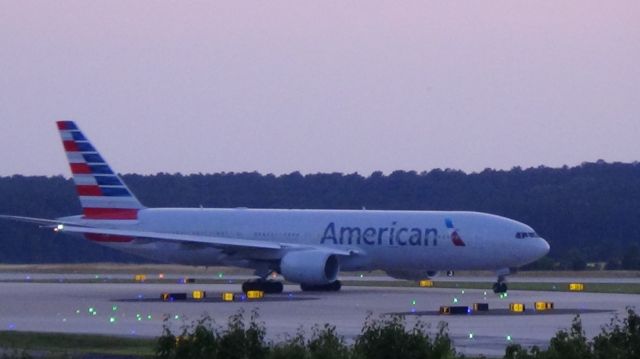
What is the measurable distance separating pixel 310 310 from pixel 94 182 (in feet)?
62.5

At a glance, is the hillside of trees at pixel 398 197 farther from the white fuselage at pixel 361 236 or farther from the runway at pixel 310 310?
the runway at pixel 310 310

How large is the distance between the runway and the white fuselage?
112cm

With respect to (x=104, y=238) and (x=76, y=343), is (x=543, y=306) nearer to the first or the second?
(x=76, y=343)

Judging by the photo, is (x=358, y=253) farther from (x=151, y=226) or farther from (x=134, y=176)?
(x=134, y=176)

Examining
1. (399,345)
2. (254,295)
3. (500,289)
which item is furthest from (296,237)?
(399,345)

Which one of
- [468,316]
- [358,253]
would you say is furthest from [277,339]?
[358,253]

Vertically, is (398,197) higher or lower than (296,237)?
higher

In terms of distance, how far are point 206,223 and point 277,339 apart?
27123 millimetres

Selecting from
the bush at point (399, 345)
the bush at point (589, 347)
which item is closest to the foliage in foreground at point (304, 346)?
the bush at point (399, 345)

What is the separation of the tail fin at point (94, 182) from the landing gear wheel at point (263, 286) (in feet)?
25.7

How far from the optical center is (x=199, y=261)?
5269 cm

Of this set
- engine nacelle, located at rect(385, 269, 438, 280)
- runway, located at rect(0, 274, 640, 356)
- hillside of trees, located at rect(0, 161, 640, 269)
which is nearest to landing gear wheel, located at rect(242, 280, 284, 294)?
runway, located at rect(0, 274, 640, 356)

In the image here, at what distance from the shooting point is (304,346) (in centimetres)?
1830

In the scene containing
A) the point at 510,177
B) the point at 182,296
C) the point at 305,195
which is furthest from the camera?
the point at 510,177
